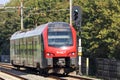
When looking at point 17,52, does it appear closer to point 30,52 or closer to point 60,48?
point 30,52

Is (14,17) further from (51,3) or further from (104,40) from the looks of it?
(104,40)

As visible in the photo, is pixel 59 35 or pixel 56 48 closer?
pixel 56 48

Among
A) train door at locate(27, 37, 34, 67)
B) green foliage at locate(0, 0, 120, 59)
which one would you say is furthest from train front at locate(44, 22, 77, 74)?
green foliage at locate(0, 0, 120, 59)

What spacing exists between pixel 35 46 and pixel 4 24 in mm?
59019

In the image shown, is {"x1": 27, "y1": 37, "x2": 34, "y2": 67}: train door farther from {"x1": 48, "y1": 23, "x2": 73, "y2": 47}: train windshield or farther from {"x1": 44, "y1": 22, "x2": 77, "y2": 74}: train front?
{"x1": 44, "y1": 22, "x2": 77, "y2": 74}: train front

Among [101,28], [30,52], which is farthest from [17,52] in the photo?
[101,28]

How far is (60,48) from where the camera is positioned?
29875 mm

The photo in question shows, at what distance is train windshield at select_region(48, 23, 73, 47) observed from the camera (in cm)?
3005

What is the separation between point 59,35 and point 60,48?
991 millimetres

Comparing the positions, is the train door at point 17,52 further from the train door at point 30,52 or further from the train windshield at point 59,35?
the train windshield at point 59,35

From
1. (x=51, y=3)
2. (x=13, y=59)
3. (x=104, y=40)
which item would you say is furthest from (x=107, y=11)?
(x=51, y=3)

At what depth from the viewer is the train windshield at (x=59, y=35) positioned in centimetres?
3005

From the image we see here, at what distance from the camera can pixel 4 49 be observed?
91.7 metres

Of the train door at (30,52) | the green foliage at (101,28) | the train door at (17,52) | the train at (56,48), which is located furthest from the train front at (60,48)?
the green foliage at (101,28)
